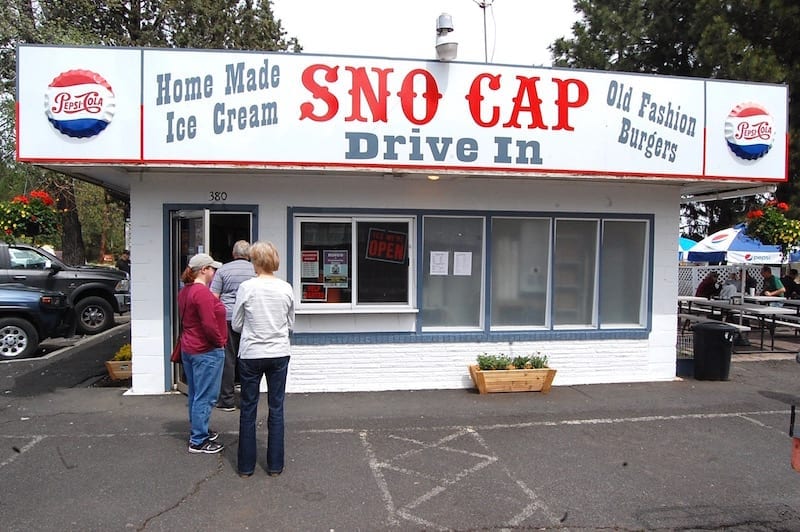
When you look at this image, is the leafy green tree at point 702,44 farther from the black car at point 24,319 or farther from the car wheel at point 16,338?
the car wheel at point 16,338

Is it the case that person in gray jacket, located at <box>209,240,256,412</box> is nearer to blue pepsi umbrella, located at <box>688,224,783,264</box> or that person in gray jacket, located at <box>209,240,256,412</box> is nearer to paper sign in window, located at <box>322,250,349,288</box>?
paper sign in window, located at <box>322,250,349,288</box>

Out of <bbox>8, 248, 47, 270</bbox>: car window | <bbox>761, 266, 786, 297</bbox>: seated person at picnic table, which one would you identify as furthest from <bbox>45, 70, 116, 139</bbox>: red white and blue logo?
<bbox>761, 266, 786, 297</bbox>: seated person at picnic table

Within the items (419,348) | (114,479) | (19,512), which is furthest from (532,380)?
(19,512)

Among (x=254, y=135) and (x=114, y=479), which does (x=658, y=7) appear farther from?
(x=114, y=479)

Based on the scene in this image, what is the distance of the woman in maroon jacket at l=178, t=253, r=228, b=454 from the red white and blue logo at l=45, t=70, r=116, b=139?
2.32 m

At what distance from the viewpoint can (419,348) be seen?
722cm

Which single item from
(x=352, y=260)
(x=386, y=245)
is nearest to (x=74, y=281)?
(x=352, y=260)

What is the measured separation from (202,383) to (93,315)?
8578 millimetres

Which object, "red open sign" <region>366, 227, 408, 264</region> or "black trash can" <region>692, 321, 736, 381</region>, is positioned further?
"black trash can" <region>692, 321, 736, 381</region>

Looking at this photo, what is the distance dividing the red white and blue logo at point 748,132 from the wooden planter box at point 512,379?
3.76 m

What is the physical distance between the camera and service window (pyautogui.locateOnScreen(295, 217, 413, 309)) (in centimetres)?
706

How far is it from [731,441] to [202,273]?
17.3 feet

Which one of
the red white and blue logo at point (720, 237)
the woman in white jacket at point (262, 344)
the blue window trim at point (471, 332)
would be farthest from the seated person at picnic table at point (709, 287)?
the woman in white jacket at point (262, 344)

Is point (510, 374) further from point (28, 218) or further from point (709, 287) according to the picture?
point (709, 287)
